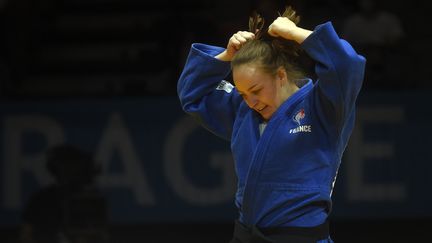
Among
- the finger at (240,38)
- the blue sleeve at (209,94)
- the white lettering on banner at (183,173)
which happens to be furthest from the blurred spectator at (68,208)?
the finger at (240,38)

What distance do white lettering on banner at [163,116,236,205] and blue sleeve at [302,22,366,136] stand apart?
13.8 feet

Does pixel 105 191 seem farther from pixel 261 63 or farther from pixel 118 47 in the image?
pixel 261 63

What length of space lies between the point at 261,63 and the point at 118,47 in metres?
6.44

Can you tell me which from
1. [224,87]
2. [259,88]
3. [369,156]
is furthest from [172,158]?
A: [259,88]

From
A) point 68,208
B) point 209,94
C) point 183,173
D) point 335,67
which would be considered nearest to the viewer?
point 335,67

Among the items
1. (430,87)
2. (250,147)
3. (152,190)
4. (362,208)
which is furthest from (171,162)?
(250,147)

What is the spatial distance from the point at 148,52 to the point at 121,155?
160 cm

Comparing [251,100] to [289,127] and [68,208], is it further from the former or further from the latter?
[68,208]

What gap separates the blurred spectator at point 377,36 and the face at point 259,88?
15.3ft

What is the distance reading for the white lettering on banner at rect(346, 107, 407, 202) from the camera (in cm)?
704

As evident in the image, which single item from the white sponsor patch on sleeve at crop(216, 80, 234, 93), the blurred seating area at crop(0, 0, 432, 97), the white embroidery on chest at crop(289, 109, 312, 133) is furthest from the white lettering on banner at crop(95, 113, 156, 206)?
the white embroidery on chest at crop(289, 109, 312, 133)

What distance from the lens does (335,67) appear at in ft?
9.56

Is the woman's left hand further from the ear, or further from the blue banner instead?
the blue banner

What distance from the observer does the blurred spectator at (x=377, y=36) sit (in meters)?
7.70
